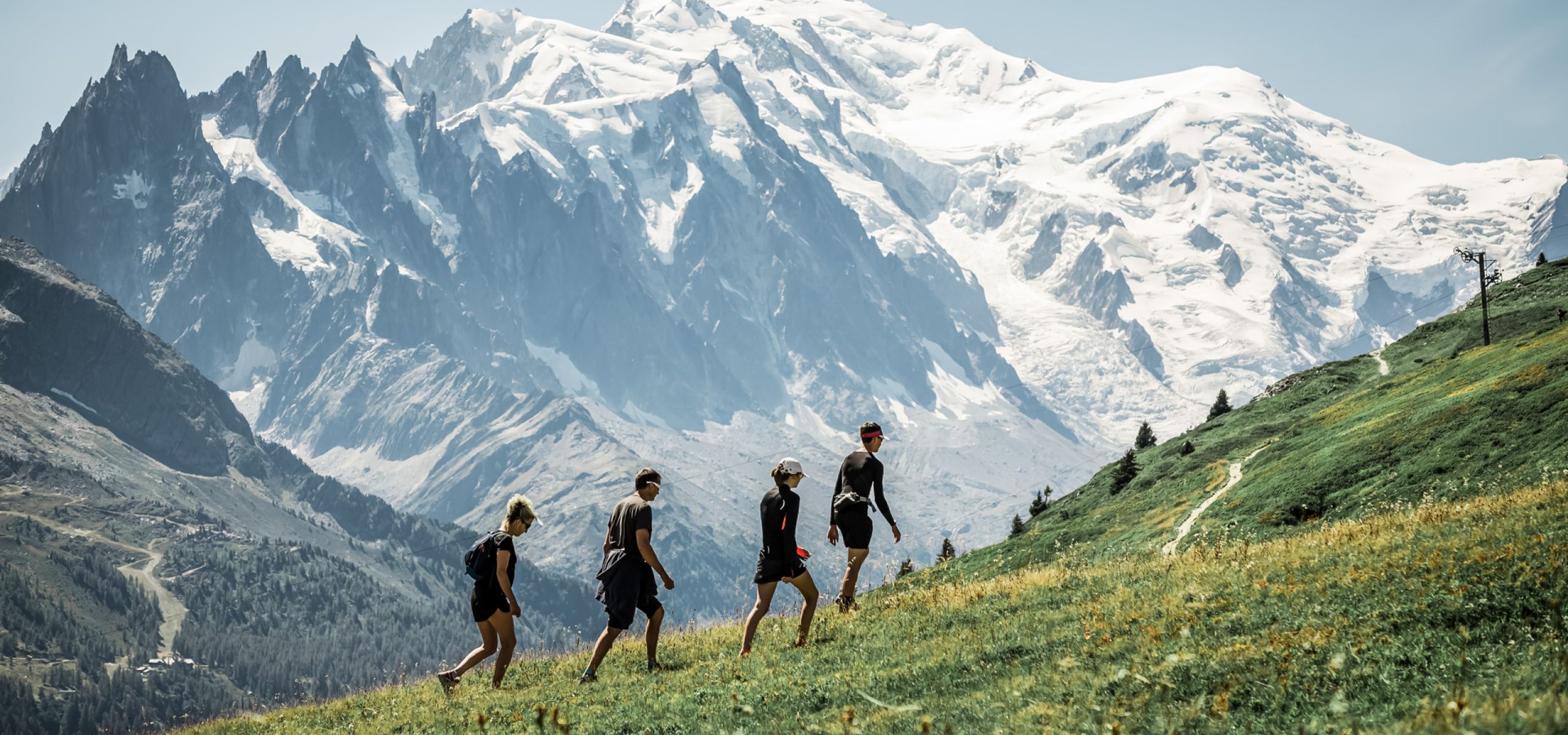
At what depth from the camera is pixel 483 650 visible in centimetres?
1923

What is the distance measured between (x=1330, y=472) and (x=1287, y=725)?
2577cm

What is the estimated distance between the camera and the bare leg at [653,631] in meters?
18.1

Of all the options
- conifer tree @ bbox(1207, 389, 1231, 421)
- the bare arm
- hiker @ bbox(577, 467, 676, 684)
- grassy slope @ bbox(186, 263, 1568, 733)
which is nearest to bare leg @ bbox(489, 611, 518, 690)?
grassy slope @ bbox(186, 263, 1568, 733)

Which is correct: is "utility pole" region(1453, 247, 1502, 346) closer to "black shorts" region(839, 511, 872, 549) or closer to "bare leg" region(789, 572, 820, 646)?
"black shorts" region(839, 511, 872, 549)

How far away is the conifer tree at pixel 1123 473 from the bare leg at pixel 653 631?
3696 centimetres

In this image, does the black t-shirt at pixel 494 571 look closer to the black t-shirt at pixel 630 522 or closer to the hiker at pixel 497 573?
the hiker at pixel 497 573

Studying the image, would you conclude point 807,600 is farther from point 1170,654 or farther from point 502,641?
point 1170,654

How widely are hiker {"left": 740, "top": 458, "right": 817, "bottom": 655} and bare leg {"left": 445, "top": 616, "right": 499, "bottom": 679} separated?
3.84 metres

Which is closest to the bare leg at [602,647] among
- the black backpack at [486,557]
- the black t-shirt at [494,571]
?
the black t-shirt at [494,571]

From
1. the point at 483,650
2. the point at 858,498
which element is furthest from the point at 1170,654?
the point at 483,650

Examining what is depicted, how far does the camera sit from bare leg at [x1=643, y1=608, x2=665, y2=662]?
18.1 metres

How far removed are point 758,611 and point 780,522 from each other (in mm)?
1399

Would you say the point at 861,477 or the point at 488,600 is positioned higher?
the point at 861,477

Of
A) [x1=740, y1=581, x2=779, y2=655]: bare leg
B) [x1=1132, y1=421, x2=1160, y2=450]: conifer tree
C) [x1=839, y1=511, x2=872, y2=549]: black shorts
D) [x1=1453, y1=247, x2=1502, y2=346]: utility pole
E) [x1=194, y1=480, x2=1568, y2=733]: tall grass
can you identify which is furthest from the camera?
[x1=1132, y1=421, x2=1160, y2=450]: conifer tree
